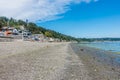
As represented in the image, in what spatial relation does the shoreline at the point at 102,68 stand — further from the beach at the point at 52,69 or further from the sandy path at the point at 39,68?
the sandy path at the point at 39,68

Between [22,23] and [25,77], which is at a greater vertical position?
[22,23]

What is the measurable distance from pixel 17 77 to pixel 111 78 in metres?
5.65

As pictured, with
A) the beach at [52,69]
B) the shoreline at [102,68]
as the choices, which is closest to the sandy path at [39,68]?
the beach at [52,69]

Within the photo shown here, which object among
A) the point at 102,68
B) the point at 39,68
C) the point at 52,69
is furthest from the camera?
the point at 102,68

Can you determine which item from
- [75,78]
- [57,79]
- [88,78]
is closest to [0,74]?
[57,79]

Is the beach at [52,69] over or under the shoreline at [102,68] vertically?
over

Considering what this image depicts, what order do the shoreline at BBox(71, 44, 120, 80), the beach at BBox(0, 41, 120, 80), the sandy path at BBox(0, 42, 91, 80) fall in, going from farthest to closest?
the shoreline at BBox(71, 44, 120, 80)
the beach at BBox(0, 41, 120, 80)
the sandy path at BBox(0, 42, 91, 80)

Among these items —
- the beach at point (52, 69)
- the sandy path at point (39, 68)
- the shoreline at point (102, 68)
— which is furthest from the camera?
the shoreline at point (102, 68)

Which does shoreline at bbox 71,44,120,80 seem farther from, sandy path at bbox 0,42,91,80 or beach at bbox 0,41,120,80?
sandy path at bbox 0,42,91,80

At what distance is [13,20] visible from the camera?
19712 centimetres

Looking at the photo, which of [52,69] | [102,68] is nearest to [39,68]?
[52,69]

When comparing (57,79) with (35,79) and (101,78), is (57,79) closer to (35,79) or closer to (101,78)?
(35,79)

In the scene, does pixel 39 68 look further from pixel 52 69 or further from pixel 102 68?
pixel 102 68

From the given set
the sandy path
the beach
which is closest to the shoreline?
the beach
